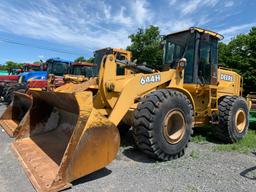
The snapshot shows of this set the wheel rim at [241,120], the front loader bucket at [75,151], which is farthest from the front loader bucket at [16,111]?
the wheel rim at [241,120]

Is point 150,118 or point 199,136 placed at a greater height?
point 150,118

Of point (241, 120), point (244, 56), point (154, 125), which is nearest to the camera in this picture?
point (154, 125)

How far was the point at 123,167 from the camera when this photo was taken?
426cm

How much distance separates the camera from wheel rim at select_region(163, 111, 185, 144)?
460cm

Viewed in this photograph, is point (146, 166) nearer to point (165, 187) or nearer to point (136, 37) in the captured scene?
point (165, 187)

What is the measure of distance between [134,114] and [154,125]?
1.27 ft

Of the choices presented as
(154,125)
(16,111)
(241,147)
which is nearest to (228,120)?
(241,147)

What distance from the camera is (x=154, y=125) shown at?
14.3ft

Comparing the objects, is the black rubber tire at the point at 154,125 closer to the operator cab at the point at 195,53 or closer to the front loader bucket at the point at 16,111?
the operator cab at the point at 195,53

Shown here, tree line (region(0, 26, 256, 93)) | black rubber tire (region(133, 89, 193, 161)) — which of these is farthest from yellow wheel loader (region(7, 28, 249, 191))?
tree line (region(0, 26, 256, 93))

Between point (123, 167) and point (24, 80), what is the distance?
11.5m

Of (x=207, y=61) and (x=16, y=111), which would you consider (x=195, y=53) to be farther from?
(x=16, y=111)

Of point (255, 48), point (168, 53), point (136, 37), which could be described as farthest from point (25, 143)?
point (136, 37)

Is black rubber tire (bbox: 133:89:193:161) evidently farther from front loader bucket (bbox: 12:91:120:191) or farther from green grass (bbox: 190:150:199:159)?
front loader bucket (bbox: 12:91:120:191)
